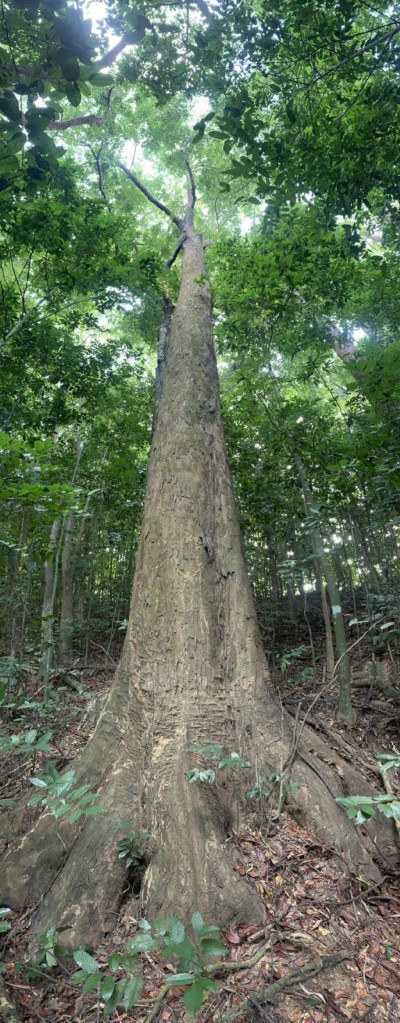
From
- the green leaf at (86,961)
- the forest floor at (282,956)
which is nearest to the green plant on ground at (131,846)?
the forest floor at (282,956)

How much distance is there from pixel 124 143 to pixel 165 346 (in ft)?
18.3

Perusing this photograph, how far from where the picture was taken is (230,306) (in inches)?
218

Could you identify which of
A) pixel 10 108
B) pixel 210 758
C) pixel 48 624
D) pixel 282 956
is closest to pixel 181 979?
pixel 282 956

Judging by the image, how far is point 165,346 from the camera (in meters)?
5.91

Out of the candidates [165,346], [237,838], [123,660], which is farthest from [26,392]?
[237,838]

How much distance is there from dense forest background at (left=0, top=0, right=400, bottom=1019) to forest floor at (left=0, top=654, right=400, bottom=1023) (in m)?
0.72

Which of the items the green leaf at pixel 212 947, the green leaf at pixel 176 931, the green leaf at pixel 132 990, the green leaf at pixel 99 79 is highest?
the green leaf at pixel 99 79

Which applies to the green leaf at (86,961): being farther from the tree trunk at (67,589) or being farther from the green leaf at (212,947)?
the tree trunk at (67,589)

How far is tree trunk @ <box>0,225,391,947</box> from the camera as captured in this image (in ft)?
6.82

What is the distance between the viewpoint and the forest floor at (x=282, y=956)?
63.2 inches

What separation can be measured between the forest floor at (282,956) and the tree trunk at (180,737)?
0.32ft

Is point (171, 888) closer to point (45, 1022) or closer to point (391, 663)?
point (45, 1022)

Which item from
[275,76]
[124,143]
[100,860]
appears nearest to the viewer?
[100,860]

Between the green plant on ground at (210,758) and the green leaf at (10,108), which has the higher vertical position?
the green leaf at (10,108)
